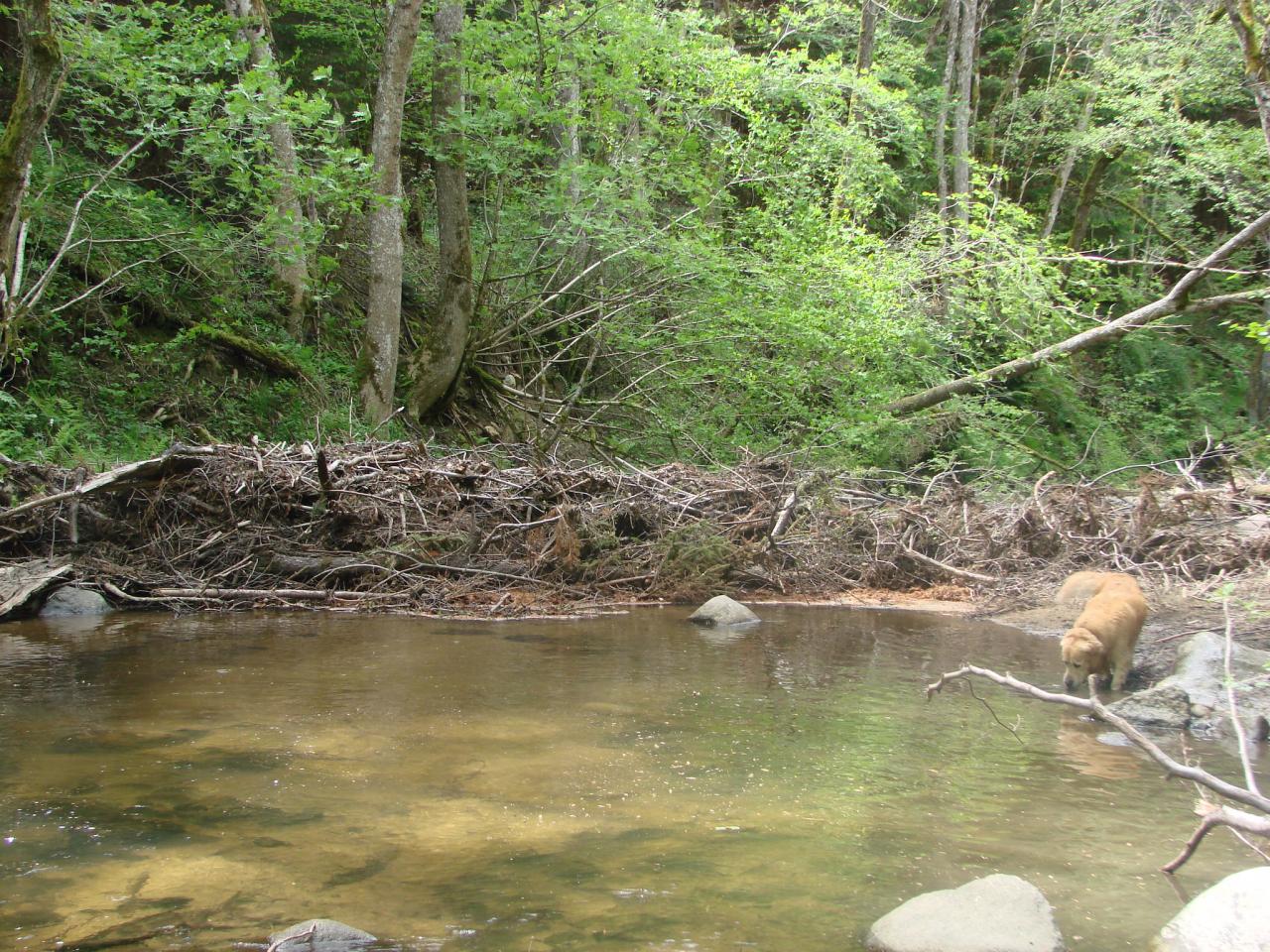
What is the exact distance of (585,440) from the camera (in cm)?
1415

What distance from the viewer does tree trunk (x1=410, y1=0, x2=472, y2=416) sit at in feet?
46.9

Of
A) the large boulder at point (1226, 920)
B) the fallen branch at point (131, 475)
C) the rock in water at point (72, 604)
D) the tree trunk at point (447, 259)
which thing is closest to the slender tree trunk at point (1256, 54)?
the large boulder at point (1226, 920)

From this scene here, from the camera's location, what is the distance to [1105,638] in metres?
7.05

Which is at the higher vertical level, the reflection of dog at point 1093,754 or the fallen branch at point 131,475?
the fallen branch at point 131,475

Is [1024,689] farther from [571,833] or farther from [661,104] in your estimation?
[661,104]

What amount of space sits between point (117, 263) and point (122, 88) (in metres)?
4.07

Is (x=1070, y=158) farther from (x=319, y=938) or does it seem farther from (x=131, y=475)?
(x=319, y=938)

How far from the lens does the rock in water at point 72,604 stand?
892 cm

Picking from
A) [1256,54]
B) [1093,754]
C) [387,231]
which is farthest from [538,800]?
[387,231]

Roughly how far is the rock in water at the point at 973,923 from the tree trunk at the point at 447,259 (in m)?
11.7

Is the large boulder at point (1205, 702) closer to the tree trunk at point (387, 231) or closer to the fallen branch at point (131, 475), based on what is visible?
the fallen branch at point (131, 475)

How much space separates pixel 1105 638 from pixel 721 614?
3.56 meters

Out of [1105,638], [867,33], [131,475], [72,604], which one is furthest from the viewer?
[867,33]

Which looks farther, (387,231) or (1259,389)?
(1259,389)
